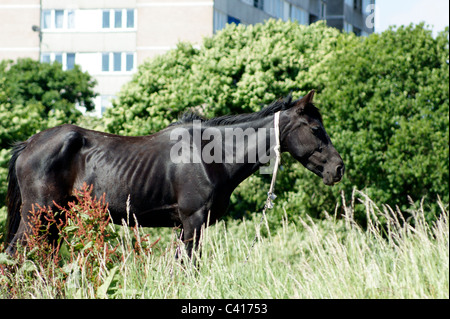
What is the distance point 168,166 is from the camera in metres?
6.99

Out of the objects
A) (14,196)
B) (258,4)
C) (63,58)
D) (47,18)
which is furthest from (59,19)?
(14,196)

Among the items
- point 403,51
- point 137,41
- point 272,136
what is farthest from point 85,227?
point 137,41

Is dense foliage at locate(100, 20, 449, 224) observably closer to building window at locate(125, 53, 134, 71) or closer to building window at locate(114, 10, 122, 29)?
building window at locate(125, 53, 134, 71)

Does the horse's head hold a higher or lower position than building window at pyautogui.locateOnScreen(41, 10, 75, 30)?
lower

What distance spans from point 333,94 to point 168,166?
11.5m

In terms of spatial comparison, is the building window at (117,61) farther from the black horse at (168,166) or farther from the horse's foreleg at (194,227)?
the horse's foreleg at (194,227)

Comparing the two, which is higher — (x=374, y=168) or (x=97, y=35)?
(x=97, y=35)

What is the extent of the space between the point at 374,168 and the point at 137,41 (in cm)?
2922

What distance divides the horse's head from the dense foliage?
29.1 feet

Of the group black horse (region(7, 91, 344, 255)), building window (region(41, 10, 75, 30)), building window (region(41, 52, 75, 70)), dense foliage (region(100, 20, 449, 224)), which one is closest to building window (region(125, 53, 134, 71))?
building window (region(41, 52, 75, 70))

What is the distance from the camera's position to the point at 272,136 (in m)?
6.93

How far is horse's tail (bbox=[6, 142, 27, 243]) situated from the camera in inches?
286

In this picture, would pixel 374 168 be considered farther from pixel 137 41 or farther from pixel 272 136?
pixel 137 41
